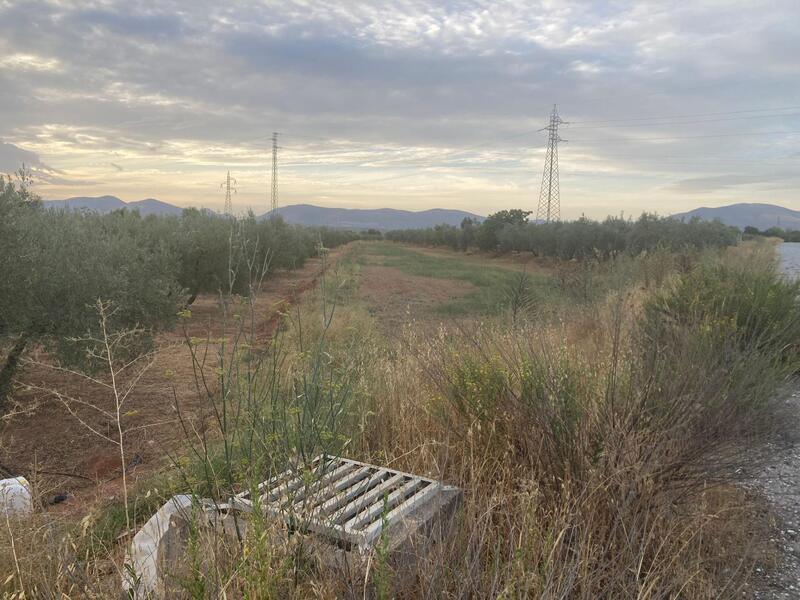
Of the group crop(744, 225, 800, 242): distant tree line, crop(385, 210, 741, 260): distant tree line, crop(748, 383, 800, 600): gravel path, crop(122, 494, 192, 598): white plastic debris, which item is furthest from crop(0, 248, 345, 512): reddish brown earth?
crop(744, 225, 800, 242): distant tree line

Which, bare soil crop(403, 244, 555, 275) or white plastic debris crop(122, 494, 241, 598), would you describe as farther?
bare soil crop(403, 244, 555, 275)

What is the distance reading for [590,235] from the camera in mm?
41375

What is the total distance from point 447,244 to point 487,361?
73779mm

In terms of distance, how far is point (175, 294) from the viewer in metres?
9.28

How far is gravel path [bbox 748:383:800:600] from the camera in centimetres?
287

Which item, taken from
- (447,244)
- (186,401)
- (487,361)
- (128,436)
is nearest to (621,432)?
(487,361)

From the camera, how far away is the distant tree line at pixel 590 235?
34213mm

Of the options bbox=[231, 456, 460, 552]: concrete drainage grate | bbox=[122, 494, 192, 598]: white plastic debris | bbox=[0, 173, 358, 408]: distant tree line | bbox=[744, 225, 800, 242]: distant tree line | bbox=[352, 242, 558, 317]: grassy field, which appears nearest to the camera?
Result: bbox=[231, 456, 460, 552]: concrete drainage grate

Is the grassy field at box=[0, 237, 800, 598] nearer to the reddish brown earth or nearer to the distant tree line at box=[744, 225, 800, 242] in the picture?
the reddish brown earth

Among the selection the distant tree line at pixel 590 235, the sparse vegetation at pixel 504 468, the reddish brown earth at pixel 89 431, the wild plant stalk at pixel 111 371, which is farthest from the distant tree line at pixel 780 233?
the sparse vegetation at pixel 504 468

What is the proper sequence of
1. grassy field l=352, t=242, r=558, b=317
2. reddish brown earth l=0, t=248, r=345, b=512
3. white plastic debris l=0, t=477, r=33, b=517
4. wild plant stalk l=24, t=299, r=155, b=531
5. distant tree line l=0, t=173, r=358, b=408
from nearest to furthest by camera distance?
wild plant stalk l=24, t=299, r=155, b=531
white plastic debris l=0, t=477, r=33, b=517
reddish brown earth l=0, t=248, r=345, b=512
distant tree line l=0, t=173, r=358, b=408
grassy field l=352, t=242, r=558, b=317

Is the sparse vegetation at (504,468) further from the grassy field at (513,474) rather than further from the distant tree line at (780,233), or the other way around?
the distant tree line at (780,233)

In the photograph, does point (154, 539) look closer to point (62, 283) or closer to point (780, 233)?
point (62, 283)

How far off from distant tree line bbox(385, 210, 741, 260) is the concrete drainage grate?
2159cm
